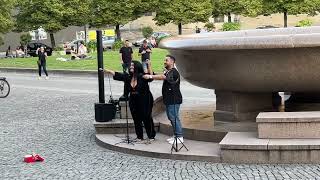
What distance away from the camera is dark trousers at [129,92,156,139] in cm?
1106

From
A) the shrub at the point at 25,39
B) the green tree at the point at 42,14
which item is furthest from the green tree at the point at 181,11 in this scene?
the shrub at the point at 25,39

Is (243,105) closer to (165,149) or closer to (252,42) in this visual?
(252,42)

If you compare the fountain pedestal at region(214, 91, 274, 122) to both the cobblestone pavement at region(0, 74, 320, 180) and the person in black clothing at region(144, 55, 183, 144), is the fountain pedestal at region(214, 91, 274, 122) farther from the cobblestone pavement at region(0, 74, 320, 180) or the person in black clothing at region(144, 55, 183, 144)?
the cobblestone pavement at region(0, 74, 320, 180)

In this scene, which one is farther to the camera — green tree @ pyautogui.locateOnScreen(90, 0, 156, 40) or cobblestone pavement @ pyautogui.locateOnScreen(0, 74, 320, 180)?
A: green tree @ pyautogui.locateOnScreen(90, 0, 156, 40)

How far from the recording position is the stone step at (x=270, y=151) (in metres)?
9.34

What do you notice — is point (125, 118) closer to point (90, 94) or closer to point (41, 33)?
point (90, 94)

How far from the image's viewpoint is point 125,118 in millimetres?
12797

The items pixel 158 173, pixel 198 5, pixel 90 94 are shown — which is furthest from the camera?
pixel 198 5

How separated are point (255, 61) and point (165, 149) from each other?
7.03 feet

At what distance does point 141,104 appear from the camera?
11.1m

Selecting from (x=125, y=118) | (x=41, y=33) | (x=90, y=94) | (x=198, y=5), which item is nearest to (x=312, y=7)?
(x=198, y=5)

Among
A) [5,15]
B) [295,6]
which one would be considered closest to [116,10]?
[5,15]

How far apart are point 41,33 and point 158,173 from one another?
66.5m

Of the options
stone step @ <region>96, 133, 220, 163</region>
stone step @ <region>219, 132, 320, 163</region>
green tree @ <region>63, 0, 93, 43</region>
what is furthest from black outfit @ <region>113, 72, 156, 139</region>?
green tree @ <region>63, 0, 93, 43</region>
